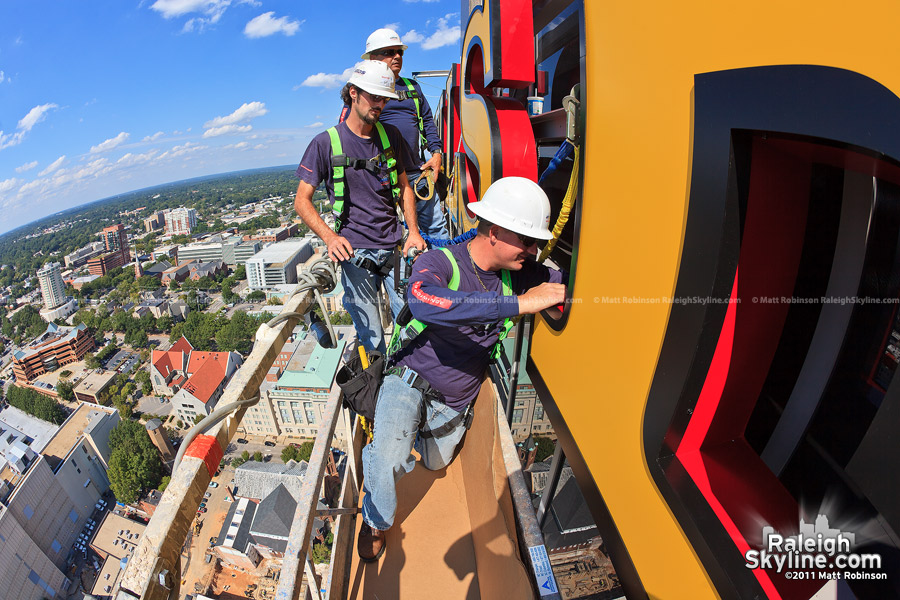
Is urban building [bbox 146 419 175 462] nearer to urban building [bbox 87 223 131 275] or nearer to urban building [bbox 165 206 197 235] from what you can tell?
urban building [bbox 87 223 131 275]

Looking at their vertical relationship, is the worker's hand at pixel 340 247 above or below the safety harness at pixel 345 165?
below

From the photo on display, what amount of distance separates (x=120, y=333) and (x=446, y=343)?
242 ft

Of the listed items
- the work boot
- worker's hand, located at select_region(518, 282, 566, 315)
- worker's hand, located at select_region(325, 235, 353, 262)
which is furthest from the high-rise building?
worker's hand, located at select_region(518, 282, 566, 315)

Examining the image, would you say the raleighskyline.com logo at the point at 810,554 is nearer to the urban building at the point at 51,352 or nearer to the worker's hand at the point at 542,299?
the worker's hand at the point at 542,299

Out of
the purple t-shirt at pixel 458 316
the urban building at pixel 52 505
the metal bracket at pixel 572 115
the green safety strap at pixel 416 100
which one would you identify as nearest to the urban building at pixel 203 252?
the urban building at pixel 52 505

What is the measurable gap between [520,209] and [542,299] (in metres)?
0.49

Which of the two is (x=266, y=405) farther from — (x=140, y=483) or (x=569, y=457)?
(x=569, y=457)

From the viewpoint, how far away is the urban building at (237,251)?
78.4 metres

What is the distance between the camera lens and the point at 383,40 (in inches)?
152

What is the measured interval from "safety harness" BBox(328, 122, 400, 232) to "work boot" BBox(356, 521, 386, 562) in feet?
8.19

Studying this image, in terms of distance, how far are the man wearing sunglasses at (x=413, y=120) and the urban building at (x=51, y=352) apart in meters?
64.8

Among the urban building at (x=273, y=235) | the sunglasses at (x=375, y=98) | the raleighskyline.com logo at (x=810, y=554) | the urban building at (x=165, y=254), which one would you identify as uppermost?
the sunglasses at (x=375, y=98)

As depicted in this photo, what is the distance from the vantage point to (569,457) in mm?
2346

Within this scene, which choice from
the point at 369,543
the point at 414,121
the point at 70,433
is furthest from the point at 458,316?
the point at 70,433
